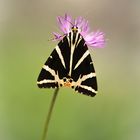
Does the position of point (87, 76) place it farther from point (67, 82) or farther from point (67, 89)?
point (67, 89)

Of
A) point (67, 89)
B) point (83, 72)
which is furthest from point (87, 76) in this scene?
point (67, 89)

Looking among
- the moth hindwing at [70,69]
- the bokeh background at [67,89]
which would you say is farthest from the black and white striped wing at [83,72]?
the bokeh background at [67,89]

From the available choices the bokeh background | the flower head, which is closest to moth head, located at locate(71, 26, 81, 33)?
the flower head

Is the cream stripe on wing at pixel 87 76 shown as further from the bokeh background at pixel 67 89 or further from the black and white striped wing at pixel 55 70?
the bokeh background at pixel 67 89

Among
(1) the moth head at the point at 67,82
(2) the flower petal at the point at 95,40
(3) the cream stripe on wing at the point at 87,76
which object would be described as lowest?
(1) the moth head at the point at 67,82

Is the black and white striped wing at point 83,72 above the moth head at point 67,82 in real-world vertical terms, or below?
above
